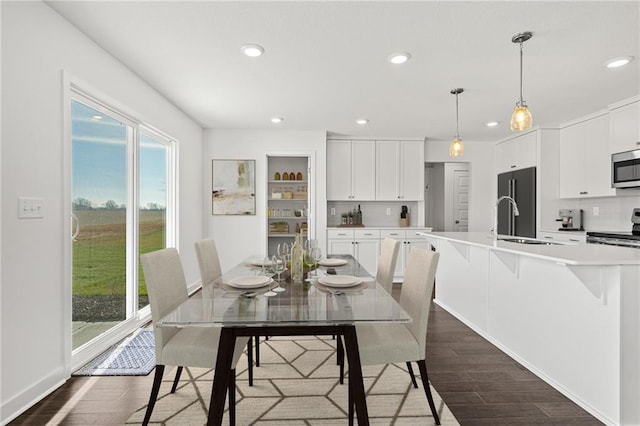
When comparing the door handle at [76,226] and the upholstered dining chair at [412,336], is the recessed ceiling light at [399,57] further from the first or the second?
the door handle at [76,226]

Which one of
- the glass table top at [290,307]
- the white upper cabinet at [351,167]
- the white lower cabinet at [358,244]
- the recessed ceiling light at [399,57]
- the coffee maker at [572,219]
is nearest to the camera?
the glass table top at [290,307]

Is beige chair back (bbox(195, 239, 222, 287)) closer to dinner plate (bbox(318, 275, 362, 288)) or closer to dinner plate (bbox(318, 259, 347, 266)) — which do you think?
dinner plate (bbox(318, 259, 347, 266))

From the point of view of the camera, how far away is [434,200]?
7473mm

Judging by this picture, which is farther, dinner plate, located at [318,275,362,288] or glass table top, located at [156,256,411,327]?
dinner plate, located at [318,275,362,288]

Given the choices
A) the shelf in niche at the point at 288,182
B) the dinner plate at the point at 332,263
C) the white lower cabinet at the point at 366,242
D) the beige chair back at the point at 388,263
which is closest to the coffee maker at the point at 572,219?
the white lower cabinet at the point at 366,242

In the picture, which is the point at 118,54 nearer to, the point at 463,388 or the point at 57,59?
the point at 57,59

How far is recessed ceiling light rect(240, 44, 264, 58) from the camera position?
2.54 m

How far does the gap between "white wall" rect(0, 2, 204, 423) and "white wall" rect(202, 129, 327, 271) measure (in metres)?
2.71

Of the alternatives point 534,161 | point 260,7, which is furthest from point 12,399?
point 534,161

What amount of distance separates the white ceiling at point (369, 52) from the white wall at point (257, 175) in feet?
3.22

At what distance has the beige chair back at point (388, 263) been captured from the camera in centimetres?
248

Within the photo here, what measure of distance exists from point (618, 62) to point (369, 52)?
210 cm

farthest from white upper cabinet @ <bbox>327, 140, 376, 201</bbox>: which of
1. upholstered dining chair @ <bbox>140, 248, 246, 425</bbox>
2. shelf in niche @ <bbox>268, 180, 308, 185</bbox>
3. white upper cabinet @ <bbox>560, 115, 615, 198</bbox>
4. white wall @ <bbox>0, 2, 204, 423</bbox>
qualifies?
upholstered dining chair @ <bbox>140, 248, 246, 425</bbox>

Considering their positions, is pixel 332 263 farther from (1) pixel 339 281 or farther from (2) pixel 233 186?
(2) pixel 233 186
